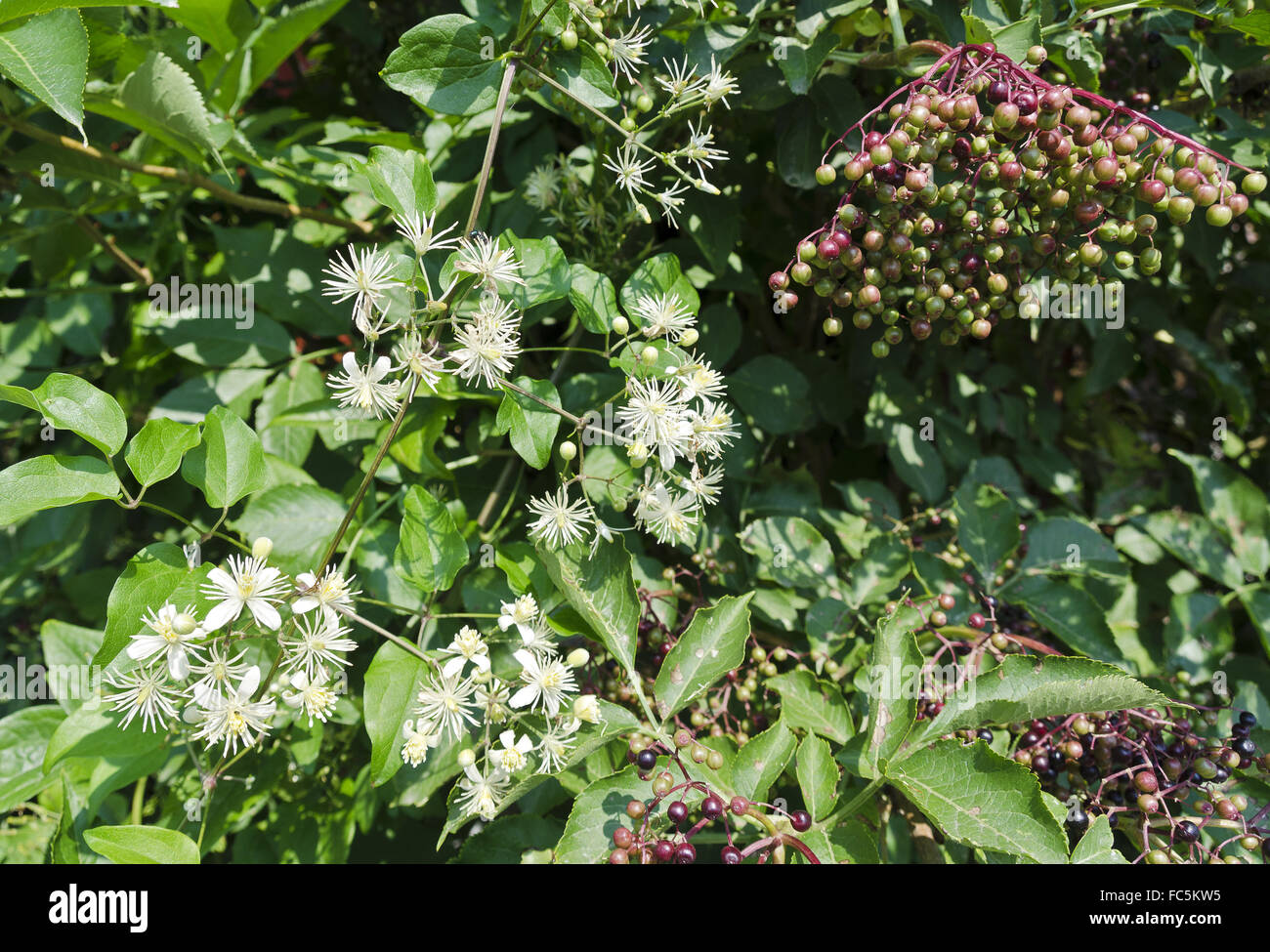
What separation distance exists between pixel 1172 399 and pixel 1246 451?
0.29 m

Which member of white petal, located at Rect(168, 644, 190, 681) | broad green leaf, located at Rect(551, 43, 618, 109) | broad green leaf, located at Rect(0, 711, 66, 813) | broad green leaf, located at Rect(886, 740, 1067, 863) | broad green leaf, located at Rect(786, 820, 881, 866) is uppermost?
broad green leaf, located at Rect(551, 43, 618, 109)

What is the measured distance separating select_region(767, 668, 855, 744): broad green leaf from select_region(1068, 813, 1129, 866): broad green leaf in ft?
1.09

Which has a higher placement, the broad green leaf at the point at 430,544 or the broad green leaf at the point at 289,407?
the broad green leaf at the point at 430,544

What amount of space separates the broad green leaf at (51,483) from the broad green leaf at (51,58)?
0.40 m

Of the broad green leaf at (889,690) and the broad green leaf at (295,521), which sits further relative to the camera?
the broad green leaf at (295,521)

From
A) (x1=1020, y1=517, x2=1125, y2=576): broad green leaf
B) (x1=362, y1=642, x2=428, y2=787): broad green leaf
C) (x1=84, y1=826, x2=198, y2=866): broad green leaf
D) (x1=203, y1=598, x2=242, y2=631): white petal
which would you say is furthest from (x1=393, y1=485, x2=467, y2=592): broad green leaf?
(x1=1020, y1=517, x2=1125, y2=576): broad green leaf

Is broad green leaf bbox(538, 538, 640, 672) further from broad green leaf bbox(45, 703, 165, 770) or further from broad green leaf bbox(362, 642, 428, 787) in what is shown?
broad green leaf bbox(45, 703, 165, 770)

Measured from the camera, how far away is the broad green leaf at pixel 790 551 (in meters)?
1.44

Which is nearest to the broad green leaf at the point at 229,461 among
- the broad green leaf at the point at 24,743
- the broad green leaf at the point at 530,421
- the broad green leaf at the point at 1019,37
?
the broad green leaf at the point at 530,421

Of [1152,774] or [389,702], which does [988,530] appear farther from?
[389,702]

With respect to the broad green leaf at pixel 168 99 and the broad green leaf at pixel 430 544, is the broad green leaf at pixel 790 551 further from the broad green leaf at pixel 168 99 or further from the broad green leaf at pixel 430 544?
the broad green leaf at pixel 168 99

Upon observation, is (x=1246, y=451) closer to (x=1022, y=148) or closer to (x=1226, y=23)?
(x=1226, y=23)

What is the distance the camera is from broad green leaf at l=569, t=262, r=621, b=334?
117 centimetres
